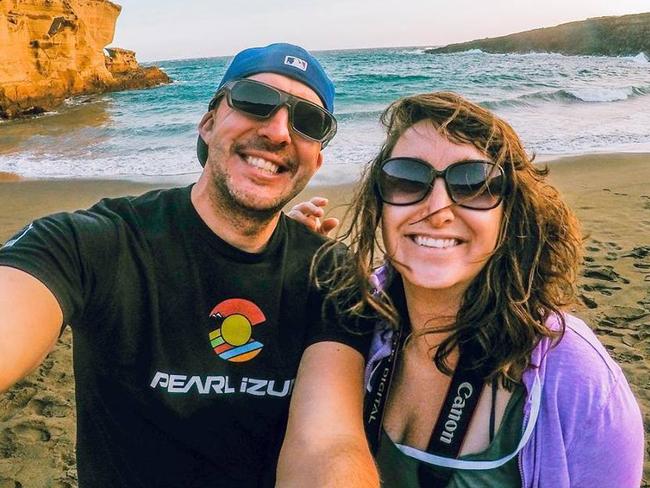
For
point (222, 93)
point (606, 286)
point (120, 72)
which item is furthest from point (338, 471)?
point (120, 72)

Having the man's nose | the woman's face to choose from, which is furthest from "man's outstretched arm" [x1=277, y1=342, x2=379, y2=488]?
the man's nose

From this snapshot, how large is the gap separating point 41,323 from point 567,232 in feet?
6.47

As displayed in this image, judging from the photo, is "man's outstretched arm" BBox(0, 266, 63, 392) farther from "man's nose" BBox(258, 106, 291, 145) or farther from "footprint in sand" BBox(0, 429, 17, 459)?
"footprint in sand" BBox(0, 429, 17, 459)

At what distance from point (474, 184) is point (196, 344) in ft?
3.98

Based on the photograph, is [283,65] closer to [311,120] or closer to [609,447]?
[311,120]

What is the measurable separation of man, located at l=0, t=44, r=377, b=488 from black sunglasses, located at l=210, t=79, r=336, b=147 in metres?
0.40

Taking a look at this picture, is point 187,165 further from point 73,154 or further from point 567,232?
point 567,232

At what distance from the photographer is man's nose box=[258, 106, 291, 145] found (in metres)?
2.53

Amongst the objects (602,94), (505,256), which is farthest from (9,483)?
(602,94)

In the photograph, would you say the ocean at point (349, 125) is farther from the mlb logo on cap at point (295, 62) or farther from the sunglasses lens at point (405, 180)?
the sunglasses lens at point (405, 180)

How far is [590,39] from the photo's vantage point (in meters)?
64.8

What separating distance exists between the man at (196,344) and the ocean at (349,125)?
748cm

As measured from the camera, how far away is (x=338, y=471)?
174 centimetres

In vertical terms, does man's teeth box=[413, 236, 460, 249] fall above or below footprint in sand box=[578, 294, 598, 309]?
above
